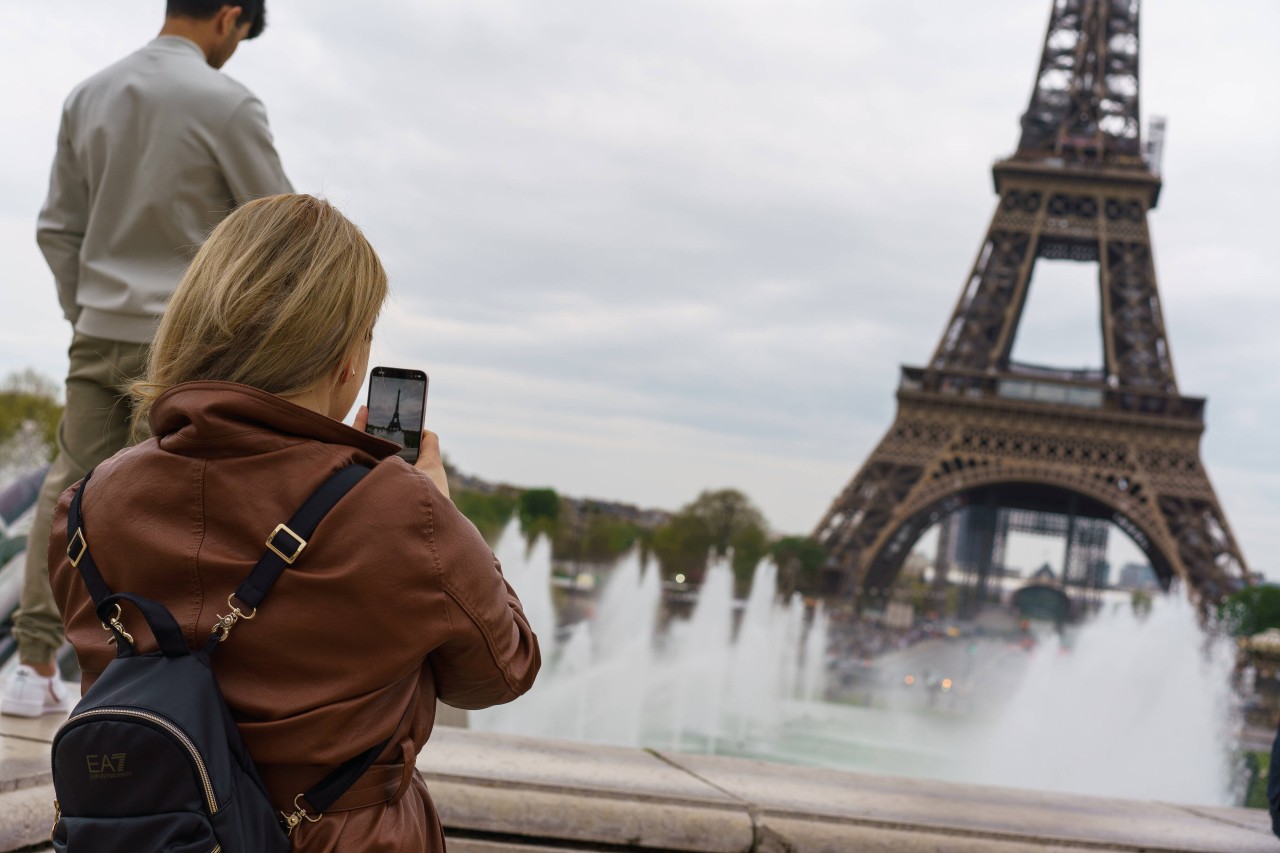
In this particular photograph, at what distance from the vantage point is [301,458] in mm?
1495

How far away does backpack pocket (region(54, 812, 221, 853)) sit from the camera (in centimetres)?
134

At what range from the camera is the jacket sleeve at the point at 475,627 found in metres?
1.51

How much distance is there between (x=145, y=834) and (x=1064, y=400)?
33.2 meters

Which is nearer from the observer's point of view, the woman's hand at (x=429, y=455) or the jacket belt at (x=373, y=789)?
the jacket belt at (x=373, y=789)

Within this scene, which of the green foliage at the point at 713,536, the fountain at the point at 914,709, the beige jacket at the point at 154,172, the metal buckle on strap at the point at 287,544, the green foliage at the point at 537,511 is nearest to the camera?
the metal buckle on strap at the point at 287,544

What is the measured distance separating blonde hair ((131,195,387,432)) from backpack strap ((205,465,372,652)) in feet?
0.62

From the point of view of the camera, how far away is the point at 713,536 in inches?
2110

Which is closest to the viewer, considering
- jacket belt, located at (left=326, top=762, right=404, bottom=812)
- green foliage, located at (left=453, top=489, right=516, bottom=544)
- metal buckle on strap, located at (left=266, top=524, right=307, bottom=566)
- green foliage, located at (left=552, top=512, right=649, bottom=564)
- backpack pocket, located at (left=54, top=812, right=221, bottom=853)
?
backpack pocket, located at (left=54, top=812, right=221, bottom=853)

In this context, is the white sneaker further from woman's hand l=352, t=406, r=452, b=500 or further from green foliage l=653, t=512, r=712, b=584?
green foliage l=653, t=512, r=712, b=584

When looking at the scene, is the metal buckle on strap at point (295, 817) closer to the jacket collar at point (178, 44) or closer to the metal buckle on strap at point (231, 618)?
the metal buckle on strap at point (231, 618)

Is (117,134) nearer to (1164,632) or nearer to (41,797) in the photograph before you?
(41,797)

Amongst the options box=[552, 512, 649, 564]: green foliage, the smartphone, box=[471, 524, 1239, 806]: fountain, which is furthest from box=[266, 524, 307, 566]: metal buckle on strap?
box=[552, 512, 649, 564]: green foliage

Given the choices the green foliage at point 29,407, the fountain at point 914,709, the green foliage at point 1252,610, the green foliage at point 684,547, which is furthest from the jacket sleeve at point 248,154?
the green foliage at point 684,547

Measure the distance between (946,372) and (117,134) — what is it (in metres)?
30.4
